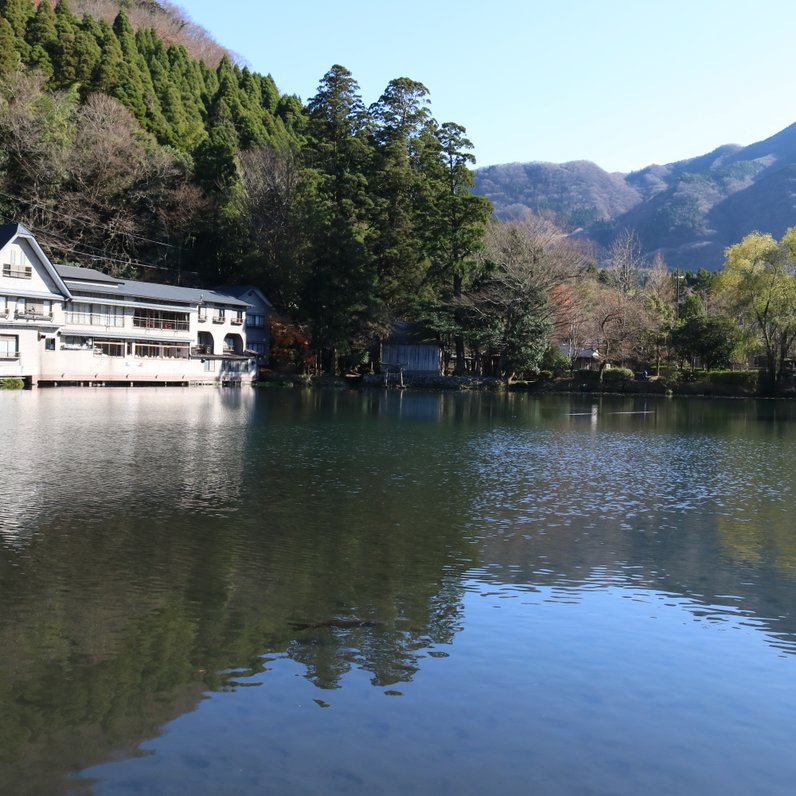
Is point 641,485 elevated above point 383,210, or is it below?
below

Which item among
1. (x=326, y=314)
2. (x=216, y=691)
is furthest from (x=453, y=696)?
(x=326, y=314)

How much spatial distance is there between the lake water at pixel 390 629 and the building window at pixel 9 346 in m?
25.5

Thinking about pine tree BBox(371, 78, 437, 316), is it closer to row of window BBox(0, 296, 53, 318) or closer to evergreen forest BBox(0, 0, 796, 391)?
evergreen forest BBox(0, 0, 796, 391)

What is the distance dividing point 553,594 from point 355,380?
1975 inches

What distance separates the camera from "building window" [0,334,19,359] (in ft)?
136

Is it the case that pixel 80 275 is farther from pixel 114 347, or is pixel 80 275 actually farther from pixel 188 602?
pixel 188 602

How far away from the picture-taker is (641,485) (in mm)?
17188

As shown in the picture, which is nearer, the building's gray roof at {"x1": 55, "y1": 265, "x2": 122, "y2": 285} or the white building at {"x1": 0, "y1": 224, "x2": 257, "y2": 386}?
the white building at {"x1": 0, "y1": 224, "x2": 257, "y2": 386}

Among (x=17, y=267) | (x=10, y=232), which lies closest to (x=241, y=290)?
(x=17, y=267)

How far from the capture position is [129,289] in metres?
50.1

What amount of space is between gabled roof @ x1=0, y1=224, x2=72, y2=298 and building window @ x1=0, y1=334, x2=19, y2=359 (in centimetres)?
447

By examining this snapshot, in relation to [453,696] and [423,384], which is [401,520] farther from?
[423,384]

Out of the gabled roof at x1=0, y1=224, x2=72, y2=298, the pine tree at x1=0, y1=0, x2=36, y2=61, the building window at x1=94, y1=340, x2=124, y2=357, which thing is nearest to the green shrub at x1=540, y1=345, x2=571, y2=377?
the building window at x1=94, y1=340, x2=124, y2=357

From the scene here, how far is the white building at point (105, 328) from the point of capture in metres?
42.4
